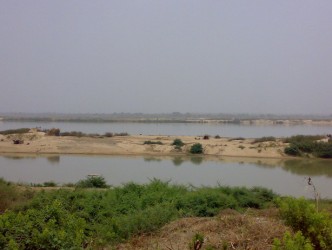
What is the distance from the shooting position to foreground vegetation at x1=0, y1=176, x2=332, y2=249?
502cm

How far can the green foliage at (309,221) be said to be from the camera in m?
5.05

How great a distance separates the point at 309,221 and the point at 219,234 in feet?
7.18

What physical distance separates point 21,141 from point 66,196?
1308 inches

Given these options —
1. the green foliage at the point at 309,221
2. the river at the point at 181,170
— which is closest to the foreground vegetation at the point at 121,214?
the green foliage at the point at 309,221

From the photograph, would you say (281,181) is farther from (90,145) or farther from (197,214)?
(90,145)

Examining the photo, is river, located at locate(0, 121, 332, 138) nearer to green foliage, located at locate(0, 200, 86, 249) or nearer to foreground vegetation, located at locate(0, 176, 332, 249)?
foreground vegetation, located at locate(0, 176, 332, 249)

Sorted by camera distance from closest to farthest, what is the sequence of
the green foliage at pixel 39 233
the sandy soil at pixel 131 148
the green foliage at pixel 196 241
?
1. the green foliage at pixel 39 233
2. the green foliage at pixel 196 241
3. the sandy soil at pixel 131 148

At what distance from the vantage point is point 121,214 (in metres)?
10.7

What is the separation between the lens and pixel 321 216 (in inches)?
202

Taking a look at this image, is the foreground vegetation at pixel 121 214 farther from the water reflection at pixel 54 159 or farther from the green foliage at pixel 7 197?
the water reflection at pixel 54 159

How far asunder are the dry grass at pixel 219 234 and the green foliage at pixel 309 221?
0.84 metres

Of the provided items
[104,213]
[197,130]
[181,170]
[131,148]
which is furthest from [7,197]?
[197,130]

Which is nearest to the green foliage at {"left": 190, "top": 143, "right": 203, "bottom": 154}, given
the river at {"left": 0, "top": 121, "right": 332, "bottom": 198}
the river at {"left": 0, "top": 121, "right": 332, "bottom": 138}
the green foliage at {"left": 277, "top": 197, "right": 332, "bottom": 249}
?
the river at {"left": 0, "top": 121, "right": 332, "bottom": 198}

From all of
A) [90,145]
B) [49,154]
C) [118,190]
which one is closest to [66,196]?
[118,190]
